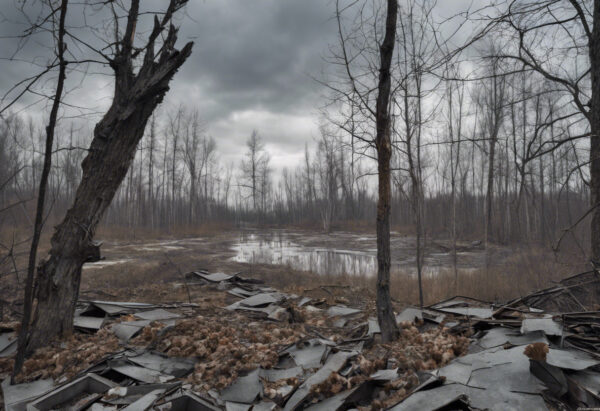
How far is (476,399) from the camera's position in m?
2.37

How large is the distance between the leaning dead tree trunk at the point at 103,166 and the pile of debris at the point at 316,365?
419 mm

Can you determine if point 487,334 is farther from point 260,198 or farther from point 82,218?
point 260,198

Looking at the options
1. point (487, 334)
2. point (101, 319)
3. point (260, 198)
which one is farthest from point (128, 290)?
point (260, 198)

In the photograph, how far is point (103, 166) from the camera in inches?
170

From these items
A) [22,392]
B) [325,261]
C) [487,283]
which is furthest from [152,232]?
[22,392]

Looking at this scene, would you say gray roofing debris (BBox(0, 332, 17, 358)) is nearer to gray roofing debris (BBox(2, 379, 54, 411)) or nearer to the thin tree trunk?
gray roofing debris (BBox(2, 379, 54, 411))

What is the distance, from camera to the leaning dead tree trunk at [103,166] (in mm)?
4129

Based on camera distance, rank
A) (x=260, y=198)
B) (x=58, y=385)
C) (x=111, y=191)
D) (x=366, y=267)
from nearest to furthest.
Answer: (x=58, y=385), (x=111, y=191), (x=366, y=267), (x=260, y=198)

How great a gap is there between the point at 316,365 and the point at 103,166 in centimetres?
361

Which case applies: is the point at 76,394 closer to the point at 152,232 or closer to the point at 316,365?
the point at 316,365

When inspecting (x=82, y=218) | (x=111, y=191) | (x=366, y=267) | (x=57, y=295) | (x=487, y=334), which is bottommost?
(x=366, y=267)

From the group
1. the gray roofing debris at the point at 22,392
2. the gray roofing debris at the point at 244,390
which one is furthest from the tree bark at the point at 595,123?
the gray roofing debris at the point at 22,392

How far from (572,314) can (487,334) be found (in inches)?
40.0

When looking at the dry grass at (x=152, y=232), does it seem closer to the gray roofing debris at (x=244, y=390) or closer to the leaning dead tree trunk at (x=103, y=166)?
the leaning dead tree trunk at (x=103, y=166)
